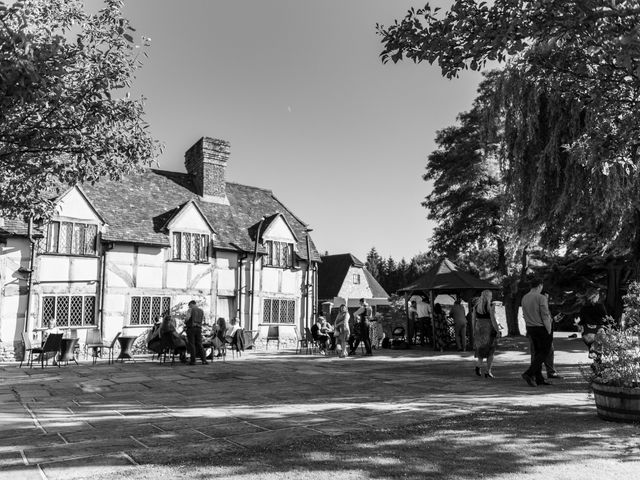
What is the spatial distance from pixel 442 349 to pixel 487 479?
14890mm

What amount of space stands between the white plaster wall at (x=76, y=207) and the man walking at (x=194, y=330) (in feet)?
25.5

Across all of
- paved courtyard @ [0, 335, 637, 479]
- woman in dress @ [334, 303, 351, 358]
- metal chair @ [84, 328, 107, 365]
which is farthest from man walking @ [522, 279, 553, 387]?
metal chair @ [84, 328, 107, 365]

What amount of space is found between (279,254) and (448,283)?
8.93 metres

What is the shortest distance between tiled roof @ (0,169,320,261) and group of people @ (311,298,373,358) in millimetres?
6728

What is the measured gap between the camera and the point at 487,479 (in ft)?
13.8

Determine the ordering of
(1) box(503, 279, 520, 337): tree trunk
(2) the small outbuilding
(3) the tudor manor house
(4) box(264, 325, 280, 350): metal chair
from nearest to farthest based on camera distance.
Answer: (3) the tudor manor house, (4) box(264, 325, 280, 350): metal chair, (1) box(503, 279, 520, 337): tree trunk, (2) the small outbuilding

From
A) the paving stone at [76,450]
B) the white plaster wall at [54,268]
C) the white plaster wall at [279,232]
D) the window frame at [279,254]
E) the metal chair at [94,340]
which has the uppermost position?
the white plaster wall at [279,232]

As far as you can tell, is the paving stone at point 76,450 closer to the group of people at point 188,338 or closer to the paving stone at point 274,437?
the paving stone at point 274,437

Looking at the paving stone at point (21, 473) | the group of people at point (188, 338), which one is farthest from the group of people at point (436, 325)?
the paving stone at point (21, 473)

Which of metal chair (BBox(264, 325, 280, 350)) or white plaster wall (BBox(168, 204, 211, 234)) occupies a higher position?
white plaster wall (BBox(168, 204, 211, 234))

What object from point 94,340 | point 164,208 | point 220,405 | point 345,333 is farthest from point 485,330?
point 164,208

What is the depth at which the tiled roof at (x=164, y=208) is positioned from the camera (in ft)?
68.6

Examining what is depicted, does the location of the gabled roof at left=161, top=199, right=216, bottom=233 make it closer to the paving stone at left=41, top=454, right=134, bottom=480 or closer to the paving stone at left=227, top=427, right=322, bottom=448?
the paving stone at left=227, top=427, right=322, bottom=448

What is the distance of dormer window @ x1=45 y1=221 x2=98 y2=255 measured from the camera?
61.2ft
